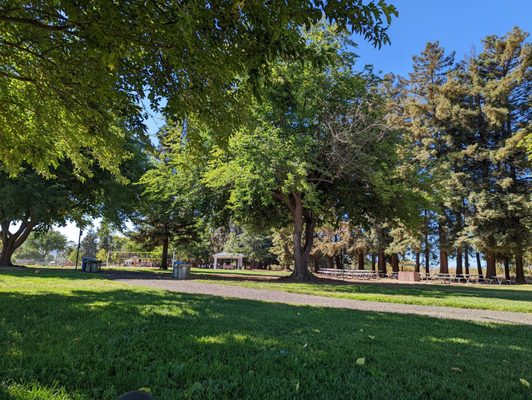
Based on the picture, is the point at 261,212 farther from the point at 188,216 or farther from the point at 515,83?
the point at 515,83

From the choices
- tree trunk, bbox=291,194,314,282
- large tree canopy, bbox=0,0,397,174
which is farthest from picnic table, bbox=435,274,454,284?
large tree canopy, bbox=0,0,397,174

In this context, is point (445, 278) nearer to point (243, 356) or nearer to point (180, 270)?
point (180, 270)

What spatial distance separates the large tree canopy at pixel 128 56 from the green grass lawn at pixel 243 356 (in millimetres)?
2722

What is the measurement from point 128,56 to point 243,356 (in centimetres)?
374

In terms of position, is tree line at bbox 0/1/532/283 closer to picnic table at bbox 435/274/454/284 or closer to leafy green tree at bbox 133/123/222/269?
leafy green tree at bbox 133/123/222/269

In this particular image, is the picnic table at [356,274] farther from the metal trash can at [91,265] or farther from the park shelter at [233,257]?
the park shelter at [233,257]

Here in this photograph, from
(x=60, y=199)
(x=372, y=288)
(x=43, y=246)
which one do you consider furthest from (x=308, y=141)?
(x=43, y=246)

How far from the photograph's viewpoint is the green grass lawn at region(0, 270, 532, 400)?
3078 mm

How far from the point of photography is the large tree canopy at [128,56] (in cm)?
363

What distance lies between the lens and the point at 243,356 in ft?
13.0

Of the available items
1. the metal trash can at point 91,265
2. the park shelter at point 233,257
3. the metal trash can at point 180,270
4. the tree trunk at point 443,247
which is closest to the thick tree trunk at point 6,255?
the metal trash can at point 91,265

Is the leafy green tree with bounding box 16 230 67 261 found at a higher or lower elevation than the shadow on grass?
higher

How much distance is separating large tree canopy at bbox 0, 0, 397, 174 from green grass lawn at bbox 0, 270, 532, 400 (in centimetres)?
272

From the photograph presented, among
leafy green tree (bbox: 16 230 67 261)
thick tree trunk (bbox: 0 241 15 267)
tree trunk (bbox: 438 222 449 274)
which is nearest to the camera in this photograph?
thick tree trunk (bbox: 0 241 15 267)
